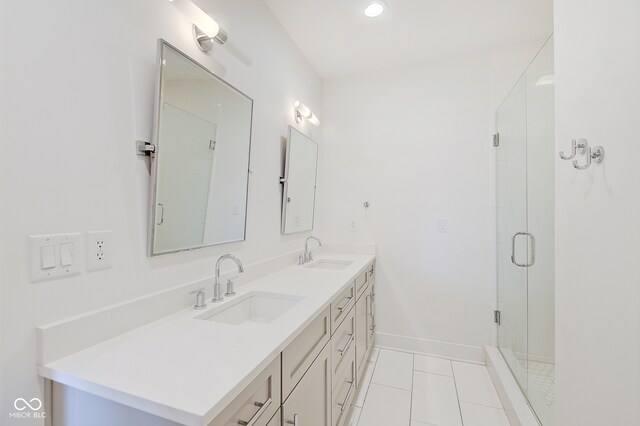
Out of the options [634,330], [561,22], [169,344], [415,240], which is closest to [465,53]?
[561,22]

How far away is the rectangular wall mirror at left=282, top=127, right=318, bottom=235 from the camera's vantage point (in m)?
2.12

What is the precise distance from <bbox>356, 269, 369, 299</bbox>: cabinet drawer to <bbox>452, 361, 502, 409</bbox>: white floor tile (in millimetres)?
960

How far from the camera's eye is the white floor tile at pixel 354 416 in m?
1.68

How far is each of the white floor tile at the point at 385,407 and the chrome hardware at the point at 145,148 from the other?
181 cm

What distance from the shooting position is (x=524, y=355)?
1938mm

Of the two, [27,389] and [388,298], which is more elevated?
[27,389]

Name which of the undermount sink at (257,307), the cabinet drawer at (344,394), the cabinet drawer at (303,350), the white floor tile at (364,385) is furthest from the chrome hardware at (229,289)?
the white floor tile at (364,385)

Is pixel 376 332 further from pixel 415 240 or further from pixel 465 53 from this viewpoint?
pixel 465 53

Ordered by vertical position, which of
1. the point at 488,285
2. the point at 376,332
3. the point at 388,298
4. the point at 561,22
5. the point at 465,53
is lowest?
the point at 376,332

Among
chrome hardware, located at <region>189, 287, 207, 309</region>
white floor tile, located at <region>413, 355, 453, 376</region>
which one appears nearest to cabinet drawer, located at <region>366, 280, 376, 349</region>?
white floor tile, located at <region>413, 355, 453, 376</region>

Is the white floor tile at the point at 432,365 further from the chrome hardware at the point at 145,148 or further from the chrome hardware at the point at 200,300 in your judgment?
the chrome hardware at the point at 145,148

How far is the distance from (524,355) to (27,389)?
251cm

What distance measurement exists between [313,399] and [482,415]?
131 cm

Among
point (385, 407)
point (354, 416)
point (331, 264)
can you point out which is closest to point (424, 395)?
point (385, 407)
